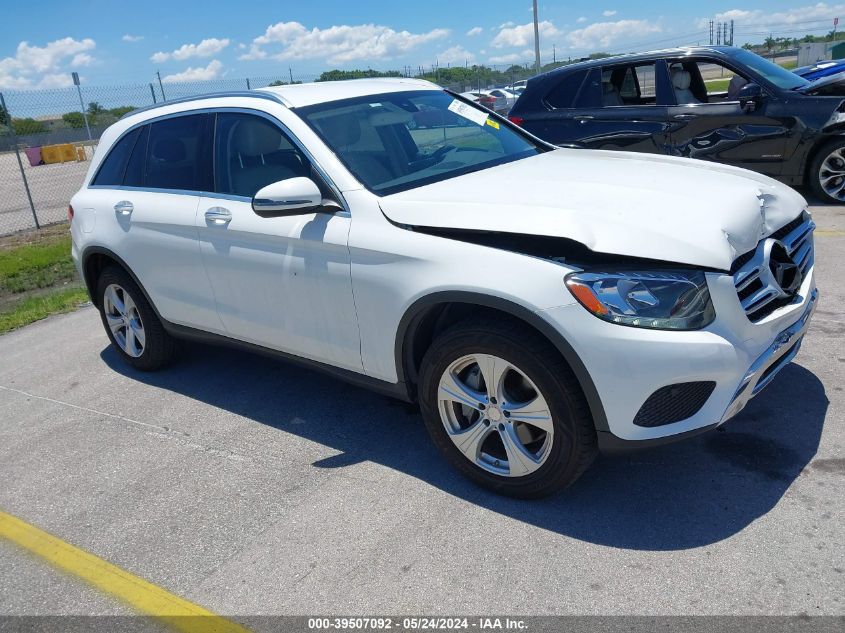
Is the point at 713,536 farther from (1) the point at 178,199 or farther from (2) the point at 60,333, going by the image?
(2) the point at 60,333

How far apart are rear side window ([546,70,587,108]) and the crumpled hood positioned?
16.1 feet

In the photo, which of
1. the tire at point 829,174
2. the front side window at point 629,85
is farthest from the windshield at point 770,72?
the front side window at point 629,85

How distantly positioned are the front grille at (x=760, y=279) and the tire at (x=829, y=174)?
16.9 feet

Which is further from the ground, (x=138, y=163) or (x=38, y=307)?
(x=138, y=163)

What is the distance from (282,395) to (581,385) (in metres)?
2.38

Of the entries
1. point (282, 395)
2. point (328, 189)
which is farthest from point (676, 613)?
point (282, 395)

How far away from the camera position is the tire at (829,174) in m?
7.71

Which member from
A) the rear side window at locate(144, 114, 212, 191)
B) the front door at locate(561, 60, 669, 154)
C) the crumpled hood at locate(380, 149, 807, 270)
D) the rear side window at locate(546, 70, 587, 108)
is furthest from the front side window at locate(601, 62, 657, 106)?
the rear side window at locate(144, 114, 212, 191)

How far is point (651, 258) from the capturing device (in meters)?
2.76

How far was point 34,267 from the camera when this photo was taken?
30.8 feet

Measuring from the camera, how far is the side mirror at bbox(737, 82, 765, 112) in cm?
773

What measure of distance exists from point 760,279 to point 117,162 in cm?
411

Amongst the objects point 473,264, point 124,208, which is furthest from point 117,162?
point 473,264

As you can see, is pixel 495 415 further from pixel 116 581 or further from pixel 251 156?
pixel 251 156
